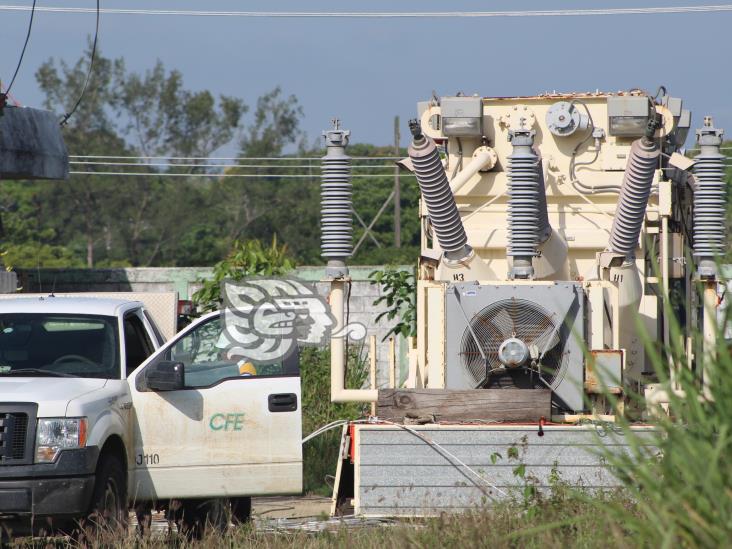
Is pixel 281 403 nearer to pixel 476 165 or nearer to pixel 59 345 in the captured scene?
pixel 59 345

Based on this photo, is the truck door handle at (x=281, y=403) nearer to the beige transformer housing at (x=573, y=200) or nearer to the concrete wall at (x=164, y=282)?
the beige transformer housing at (x=573, y=200)

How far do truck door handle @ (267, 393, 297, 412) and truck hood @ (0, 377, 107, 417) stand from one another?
3.95 ft

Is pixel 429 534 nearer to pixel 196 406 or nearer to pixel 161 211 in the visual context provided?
pixel 196 406

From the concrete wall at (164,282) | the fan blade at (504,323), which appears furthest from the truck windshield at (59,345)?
the concrete wall at (164,282)

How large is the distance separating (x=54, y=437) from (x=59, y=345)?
52.8 inches

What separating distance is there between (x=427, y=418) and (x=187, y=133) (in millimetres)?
48884

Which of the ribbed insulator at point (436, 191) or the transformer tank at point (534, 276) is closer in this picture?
the transformer tank at point (534, 276)

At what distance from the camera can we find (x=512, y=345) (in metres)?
8.54

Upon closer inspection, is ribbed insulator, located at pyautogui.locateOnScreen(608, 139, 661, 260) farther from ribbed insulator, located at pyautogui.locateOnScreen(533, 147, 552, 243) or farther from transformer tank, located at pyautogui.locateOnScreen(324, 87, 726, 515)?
ribbed insulator, located at pyautogui.locateOnScreen(533, 147, 552, 243)

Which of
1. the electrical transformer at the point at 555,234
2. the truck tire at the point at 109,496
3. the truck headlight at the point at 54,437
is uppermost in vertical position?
the electrical transformer at the point at 555,234

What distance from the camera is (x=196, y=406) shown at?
8805 millimetres

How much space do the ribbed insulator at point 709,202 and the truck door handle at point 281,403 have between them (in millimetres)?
3411

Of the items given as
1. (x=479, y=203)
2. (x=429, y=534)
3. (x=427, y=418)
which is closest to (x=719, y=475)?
(x=429, y=534)

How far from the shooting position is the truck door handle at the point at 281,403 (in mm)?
8914
